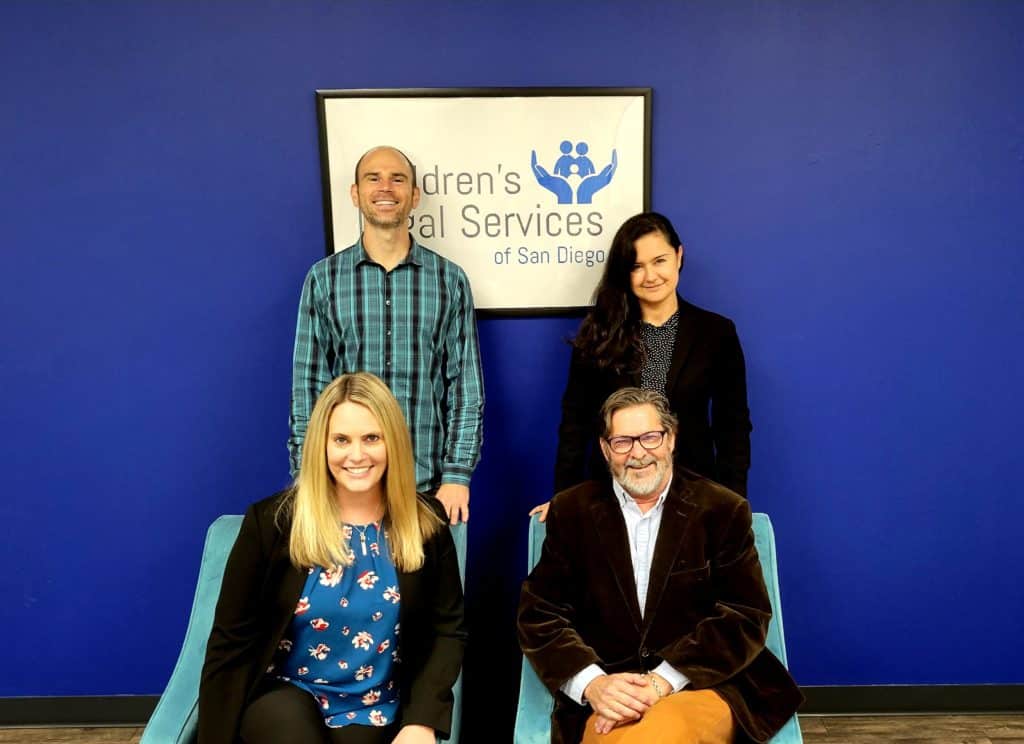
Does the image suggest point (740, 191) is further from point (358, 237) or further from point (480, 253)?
point (358, 237)

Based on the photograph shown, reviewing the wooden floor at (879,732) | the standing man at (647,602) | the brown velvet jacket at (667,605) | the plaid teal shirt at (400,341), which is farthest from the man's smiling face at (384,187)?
the wooden floor at (879,732)

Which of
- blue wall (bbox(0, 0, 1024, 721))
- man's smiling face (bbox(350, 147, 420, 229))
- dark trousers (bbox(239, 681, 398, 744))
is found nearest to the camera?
dark trousers (bbox(239, 681, 398, 744))

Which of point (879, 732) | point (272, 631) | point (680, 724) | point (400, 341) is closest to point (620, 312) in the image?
point (400, 341)

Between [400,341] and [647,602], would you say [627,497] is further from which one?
[400,341]

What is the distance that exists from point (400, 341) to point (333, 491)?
633 millimetres

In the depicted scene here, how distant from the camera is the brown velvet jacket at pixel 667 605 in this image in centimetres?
192

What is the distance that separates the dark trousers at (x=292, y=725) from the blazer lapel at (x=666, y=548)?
659 mm

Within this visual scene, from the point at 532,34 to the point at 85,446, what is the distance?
194 cm

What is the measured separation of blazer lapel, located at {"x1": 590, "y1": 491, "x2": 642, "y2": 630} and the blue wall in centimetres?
74

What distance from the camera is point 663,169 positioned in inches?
102

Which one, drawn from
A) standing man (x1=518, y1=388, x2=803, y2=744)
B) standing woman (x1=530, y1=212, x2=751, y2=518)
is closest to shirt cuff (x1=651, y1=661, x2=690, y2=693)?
standing man (x1=518, y1=388, x2=803, y2=744)

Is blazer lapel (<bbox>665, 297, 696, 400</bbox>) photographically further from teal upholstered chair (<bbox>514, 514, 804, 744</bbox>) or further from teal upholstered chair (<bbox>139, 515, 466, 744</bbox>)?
teal upholstered chair (<bbox>139, 515, 466, 744</bbox>)

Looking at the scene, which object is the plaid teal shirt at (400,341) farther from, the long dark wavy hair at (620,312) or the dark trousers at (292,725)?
the dark trousers at (292,725)

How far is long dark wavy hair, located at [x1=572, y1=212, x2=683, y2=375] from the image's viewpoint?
235cm
